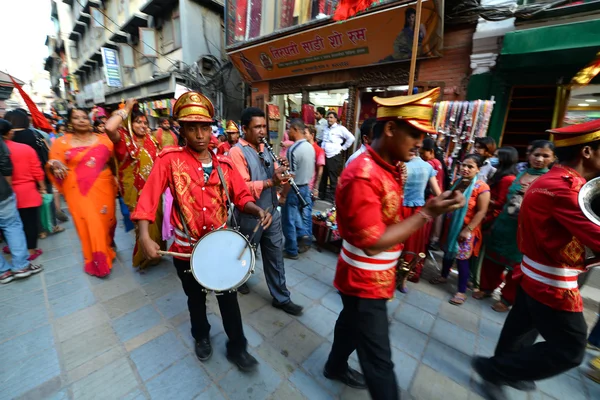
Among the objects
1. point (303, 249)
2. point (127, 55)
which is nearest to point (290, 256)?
point (303, 249)

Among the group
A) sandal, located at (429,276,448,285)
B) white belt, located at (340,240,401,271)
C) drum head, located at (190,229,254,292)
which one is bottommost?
sandal, located at (429,276,448,285)

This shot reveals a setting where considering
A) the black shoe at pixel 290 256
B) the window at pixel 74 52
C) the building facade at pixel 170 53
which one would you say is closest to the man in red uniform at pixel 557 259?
the black shoe at pixel 290 256

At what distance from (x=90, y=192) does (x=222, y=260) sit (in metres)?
2.82

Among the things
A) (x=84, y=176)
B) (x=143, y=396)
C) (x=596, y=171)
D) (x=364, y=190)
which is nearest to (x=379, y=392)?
(x=364, y=190)

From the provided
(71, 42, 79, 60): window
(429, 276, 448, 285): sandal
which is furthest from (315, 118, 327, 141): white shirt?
(71, 42, 79, 60): window

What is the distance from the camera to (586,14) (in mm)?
4031

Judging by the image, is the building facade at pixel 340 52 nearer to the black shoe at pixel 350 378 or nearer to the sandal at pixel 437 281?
the sandal at pixel 437 281

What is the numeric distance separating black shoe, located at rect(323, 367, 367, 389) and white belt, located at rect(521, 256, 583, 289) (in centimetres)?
153

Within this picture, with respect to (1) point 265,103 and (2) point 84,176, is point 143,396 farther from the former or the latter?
(1) point 265,103

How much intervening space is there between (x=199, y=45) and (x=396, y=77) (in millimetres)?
10439

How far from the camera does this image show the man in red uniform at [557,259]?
5.29 feet

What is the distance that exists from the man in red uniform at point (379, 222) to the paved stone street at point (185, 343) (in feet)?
2.76

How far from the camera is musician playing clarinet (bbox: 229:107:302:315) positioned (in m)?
2.73

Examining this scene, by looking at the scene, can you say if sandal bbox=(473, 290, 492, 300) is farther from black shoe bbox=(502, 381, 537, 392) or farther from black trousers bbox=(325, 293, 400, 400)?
black trousers bbox=(325, 293, 400, 400)
